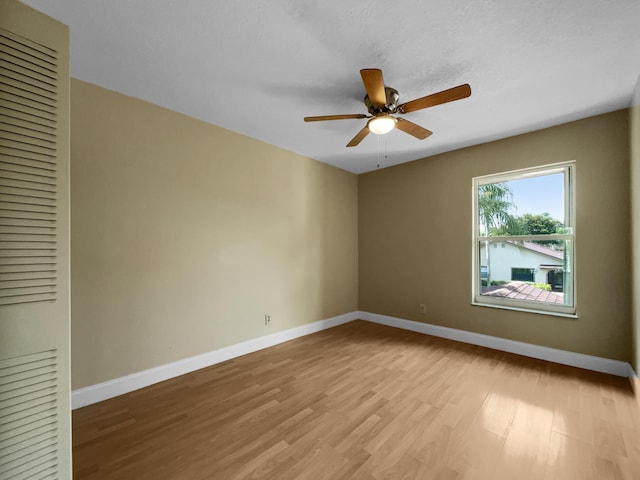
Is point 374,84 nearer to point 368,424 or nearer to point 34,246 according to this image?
point 34,246

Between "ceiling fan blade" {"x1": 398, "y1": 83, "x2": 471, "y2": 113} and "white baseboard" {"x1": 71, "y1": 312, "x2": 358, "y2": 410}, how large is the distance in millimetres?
2956

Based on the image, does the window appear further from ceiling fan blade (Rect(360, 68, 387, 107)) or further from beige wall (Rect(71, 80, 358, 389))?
beige wall (Rect(71, 80, 358, 389))

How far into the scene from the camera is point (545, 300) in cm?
309

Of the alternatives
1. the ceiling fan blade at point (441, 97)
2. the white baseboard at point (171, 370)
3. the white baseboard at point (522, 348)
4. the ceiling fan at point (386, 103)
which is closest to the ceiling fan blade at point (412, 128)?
A: the ceiling fan at point (386, 103)

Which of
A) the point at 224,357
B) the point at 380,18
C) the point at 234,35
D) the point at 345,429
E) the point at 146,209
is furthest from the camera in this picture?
the point at 224,357

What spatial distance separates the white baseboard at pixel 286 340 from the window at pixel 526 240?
1.48 feet

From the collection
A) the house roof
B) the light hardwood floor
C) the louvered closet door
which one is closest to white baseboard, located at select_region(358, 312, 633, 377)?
the light hardwood floor

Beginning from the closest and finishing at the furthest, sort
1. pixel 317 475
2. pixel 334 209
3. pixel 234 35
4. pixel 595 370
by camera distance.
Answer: pixel 317 475 → pixel 234 35 → pixel 595 370 → pixel 334 209

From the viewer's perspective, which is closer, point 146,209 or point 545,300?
point 146,209

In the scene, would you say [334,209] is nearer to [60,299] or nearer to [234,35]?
[234,35]

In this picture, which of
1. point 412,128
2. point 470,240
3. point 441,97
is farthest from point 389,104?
point 470,240

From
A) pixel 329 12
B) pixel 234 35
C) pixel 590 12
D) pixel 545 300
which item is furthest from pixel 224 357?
pixel 590 12

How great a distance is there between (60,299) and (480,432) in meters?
2.56

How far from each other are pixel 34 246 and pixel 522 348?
4.29 metres
